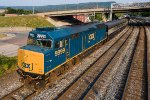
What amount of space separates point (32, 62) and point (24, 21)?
209 feet

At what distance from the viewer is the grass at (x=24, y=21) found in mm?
74875

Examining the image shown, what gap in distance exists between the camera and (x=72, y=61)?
71.1 ft

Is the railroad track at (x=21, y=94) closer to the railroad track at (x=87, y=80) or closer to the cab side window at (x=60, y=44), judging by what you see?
the railroad track at (x=87, y=80)

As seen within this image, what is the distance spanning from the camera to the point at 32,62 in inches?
627

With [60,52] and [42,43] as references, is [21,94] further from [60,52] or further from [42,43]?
[60,52]

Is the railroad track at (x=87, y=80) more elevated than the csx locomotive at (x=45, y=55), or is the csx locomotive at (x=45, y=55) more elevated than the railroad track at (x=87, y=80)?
the csx locomotive at (x=45, y=55)

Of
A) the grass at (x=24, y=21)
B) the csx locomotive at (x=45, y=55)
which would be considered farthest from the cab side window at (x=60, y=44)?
the grass at (x=24, y=21)

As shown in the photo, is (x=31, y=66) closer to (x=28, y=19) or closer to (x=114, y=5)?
(x=28, y=19)

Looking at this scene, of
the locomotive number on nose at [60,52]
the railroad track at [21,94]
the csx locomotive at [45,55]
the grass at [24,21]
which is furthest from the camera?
the grass at [24,21]

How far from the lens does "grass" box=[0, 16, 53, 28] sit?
246ft

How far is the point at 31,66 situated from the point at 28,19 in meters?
65.1

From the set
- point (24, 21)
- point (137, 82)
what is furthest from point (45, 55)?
point (24, 21)

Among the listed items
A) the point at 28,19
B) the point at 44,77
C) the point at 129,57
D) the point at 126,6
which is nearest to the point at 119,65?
the point at 129,57

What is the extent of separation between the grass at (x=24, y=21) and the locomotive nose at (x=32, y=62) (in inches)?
2362
